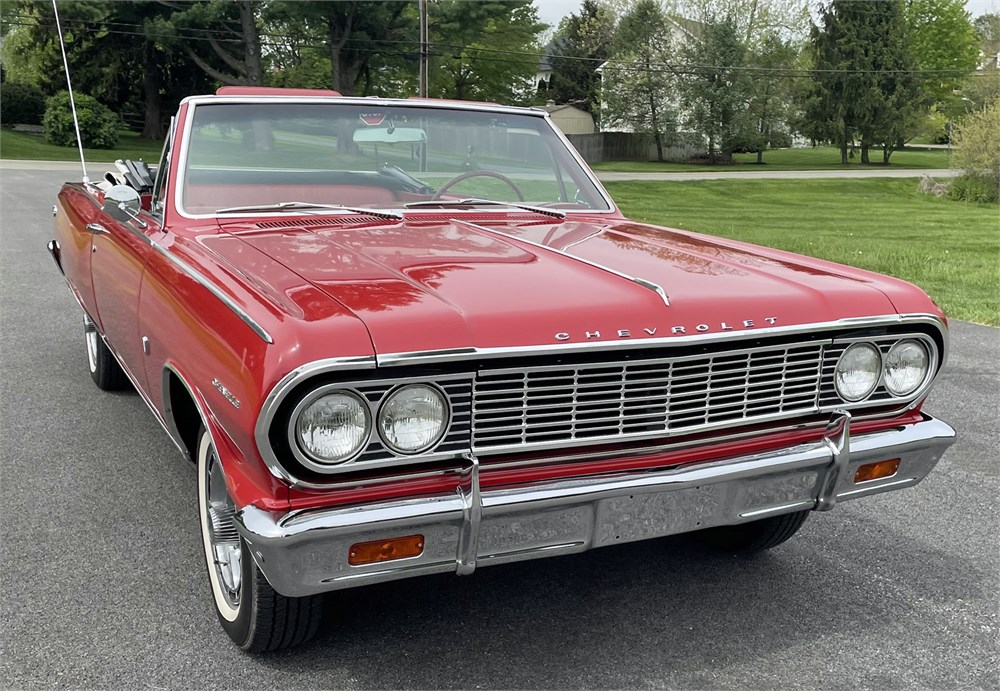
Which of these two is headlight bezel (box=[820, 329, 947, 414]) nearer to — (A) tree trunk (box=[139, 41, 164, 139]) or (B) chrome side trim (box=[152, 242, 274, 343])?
(B) chrome side trim (box=[152, 242, 274, 343])

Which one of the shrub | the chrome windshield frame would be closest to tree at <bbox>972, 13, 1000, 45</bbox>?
the shrub

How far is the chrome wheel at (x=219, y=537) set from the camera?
2.78 metres

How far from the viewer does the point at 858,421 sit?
2869mm

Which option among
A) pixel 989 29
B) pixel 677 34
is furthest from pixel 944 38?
pixel 677 34

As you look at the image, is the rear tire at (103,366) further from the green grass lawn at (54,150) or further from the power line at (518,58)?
the power line at (518,58)

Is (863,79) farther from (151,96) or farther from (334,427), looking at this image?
(334,427)

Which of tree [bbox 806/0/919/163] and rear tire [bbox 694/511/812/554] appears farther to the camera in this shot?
tree [bbox 806/0/919/163]

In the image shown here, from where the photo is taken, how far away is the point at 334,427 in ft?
7.29

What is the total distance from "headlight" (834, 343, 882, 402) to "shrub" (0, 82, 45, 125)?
43.1 m

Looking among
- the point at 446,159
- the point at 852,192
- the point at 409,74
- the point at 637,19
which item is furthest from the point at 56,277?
the point at 637,19

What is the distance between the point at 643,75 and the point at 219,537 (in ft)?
134

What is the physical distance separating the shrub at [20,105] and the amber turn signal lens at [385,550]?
141ft

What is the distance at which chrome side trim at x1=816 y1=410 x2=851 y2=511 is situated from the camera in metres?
2.71

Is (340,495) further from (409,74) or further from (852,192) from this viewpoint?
(409,74)
